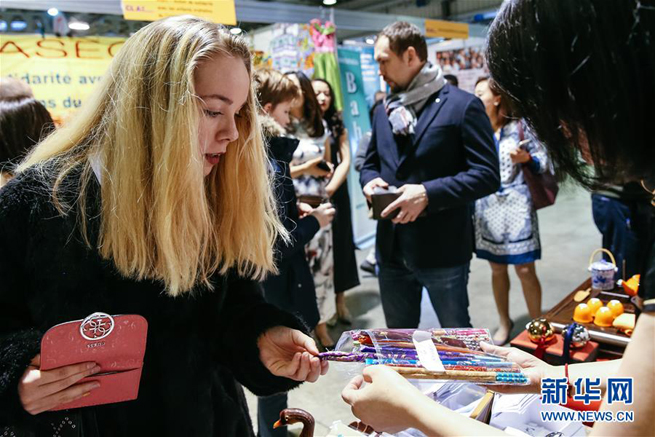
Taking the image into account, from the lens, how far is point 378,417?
841mm

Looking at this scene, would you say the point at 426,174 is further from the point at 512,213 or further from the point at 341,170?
the point at 341,170

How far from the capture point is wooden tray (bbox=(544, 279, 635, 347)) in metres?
1.75

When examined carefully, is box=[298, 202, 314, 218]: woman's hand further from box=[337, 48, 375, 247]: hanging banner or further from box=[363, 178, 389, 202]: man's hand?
box=[337, 48, 375, 247]: hanging banner

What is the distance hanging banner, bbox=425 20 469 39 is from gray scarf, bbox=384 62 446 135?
11.1ft

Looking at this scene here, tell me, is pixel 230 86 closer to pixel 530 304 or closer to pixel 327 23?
pixel 530 304

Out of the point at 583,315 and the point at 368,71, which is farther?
the point at 368,71

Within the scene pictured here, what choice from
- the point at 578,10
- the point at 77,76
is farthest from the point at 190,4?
the point at 578,10

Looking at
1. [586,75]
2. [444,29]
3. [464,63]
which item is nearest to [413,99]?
[586,75]

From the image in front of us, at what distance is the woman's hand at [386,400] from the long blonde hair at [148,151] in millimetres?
444

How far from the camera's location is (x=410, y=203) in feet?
7.18

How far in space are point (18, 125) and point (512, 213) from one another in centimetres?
267

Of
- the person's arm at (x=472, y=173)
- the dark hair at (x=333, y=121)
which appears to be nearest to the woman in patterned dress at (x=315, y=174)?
the dark hair at (x=333, y=121)

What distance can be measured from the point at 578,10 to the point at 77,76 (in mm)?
3137

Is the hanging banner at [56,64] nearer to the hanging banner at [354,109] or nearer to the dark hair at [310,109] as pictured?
the dark hair at [310,109]
